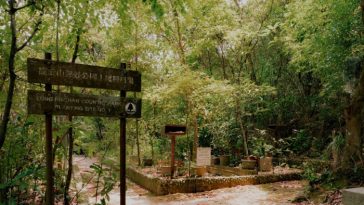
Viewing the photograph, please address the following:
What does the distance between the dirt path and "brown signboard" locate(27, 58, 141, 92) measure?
424 centimetres

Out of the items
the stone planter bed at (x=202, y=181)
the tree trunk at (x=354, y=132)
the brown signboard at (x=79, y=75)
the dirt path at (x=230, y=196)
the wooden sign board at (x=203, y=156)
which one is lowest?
the dirt path at (x=230, y=196)

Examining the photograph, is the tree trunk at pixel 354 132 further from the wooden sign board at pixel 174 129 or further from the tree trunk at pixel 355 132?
the wooden sign board at pixel 174 129

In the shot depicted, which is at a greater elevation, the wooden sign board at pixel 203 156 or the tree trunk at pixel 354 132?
the tree trunk at pixel 354 132

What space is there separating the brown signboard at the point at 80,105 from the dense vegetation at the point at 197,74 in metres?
0.29

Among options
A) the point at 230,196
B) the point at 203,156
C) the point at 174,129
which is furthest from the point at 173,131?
the point at 230,196

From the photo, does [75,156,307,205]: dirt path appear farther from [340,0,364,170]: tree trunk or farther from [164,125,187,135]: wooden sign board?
[164,125,187,135]: wooden sign board

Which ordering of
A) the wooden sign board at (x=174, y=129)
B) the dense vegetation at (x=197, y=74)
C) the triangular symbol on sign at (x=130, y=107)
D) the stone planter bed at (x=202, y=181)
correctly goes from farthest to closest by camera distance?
1. the wooden sign board at (x=174, y=129)
2. the stone planter bed at (x=202, y=181)
3. the dense vegetation at (x=197, y=74)
4. the triangular symbol on sign at (x=130, y=107)

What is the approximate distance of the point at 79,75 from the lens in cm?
406

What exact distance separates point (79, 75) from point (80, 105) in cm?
39

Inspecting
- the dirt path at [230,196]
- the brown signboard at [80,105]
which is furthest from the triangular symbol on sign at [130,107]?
the dirt path at [230,196]

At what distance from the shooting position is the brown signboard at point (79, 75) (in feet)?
12.4

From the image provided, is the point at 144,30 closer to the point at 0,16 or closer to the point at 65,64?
the point at 0,16

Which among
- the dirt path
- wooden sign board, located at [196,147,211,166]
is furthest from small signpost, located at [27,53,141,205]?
wooden sign board, located at [196,147,211,166]

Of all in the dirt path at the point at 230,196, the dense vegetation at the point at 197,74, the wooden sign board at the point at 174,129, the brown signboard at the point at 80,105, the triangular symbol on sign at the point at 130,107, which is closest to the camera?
the brown signboard at the point at 80,105
